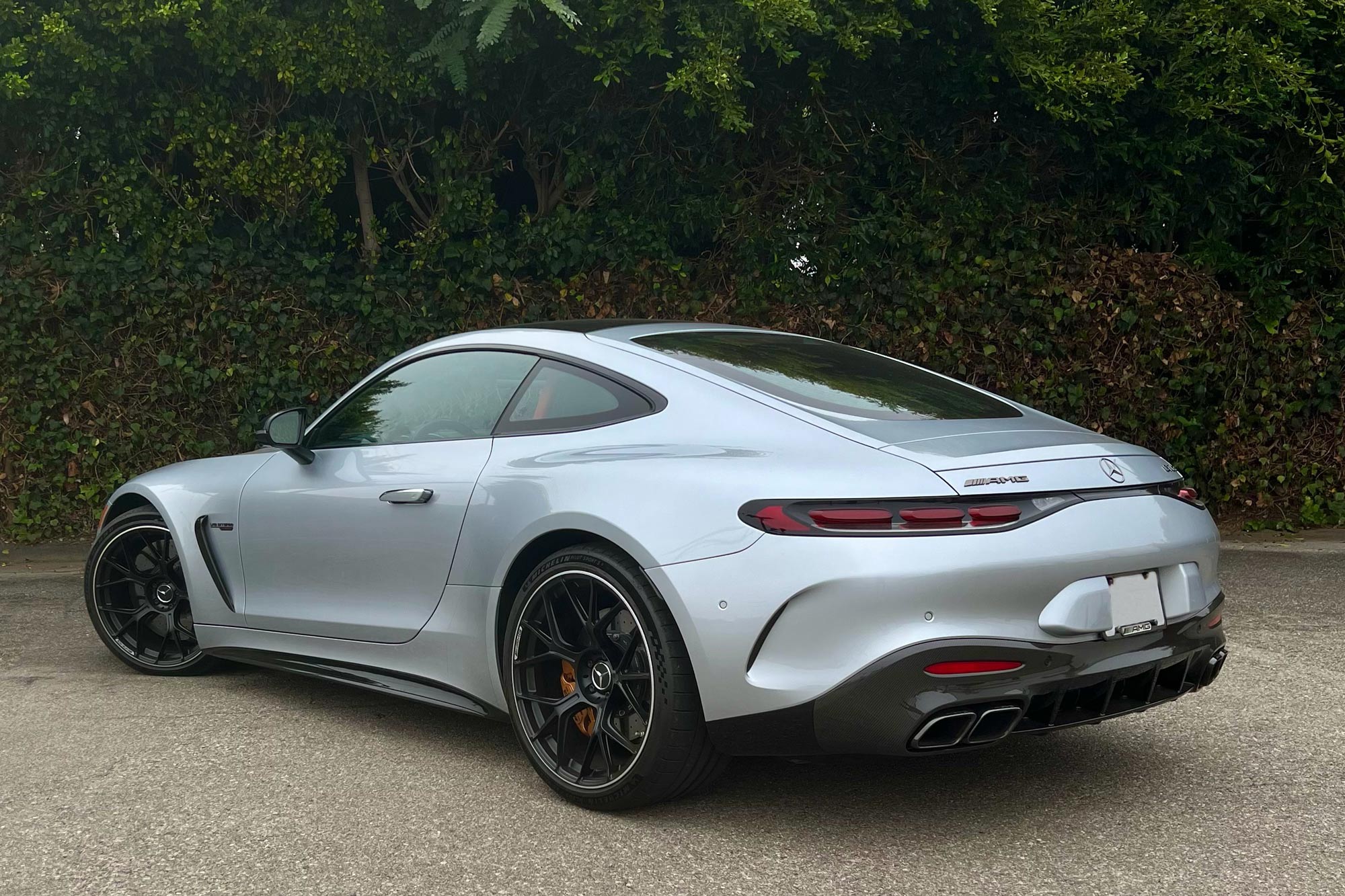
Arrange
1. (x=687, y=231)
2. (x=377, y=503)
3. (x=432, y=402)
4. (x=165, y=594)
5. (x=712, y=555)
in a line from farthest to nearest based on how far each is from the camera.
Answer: (x=687, y=231), (x=165, y=594), (x=432, y=402), (x=377, y=503), (x=712, y=555)

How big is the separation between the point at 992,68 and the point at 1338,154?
2307 mm

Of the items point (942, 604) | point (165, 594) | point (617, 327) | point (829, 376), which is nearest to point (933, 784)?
point (942, 604)

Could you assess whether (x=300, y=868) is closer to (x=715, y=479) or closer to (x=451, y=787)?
(x=451, y=787)

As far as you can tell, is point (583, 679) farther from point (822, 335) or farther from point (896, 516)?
point (822, 335)

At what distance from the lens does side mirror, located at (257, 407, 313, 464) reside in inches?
187

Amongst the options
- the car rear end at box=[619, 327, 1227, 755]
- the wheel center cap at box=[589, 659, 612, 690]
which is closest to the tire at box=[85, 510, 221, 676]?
the wheel center cap at box=[589, 659, 612, 690]

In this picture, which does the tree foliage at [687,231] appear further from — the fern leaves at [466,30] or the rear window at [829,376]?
the rear window at [829,376]

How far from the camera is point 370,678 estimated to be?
442cm

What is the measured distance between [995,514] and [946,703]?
48 centimetres

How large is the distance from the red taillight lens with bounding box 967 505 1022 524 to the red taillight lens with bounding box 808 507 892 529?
214 mm

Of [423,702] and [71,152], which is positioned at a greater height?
[71,152]

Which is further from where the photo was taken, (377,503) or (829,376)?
(377,503)

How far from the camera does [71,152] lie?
862cm

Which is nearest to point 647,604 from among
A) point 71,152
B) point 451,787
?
point 451,787
